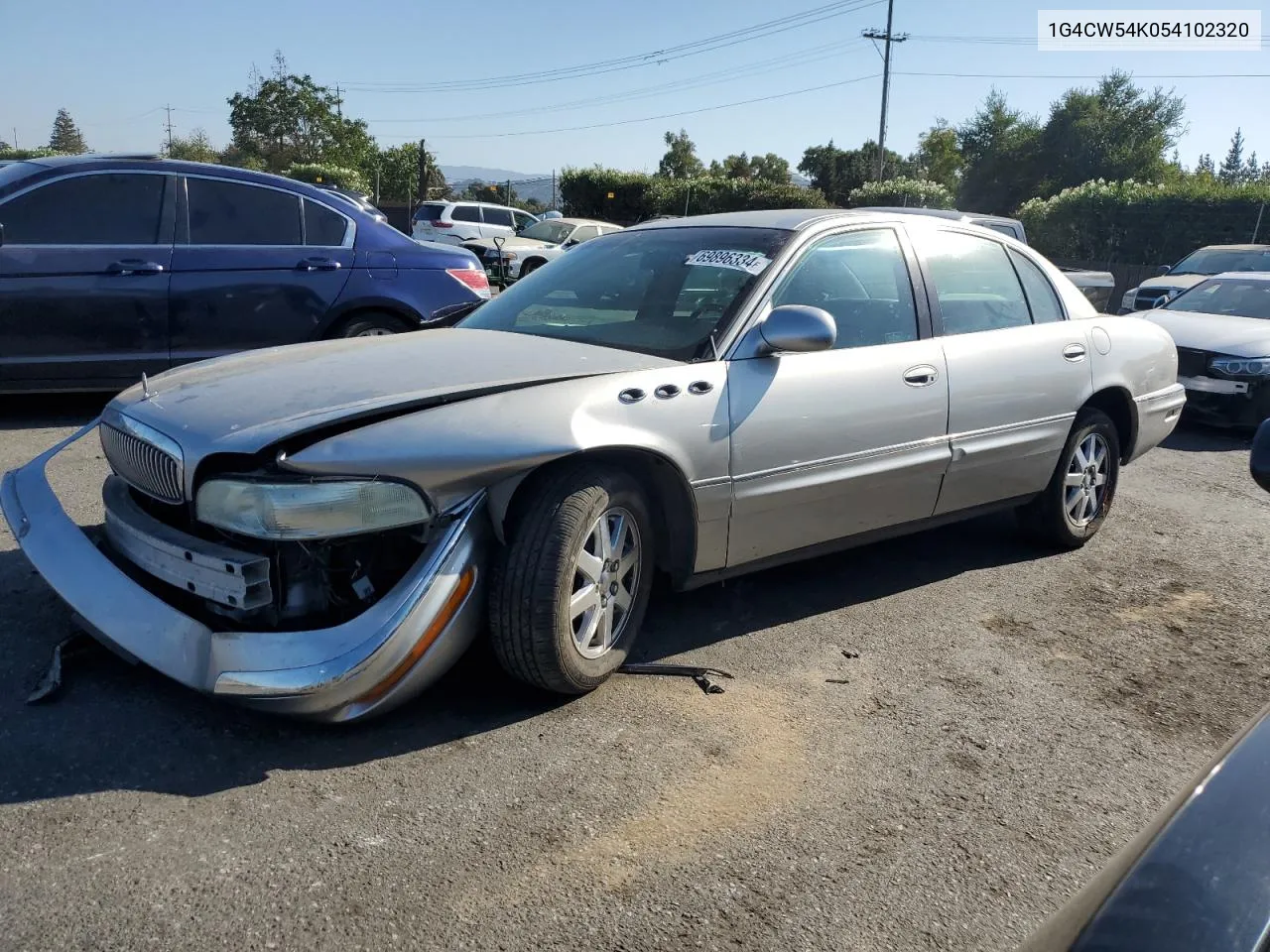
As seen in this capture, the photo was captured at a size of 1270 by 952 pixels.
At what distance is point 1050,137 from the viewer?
2297 inches

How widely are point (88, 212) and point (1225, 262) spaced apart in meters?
13.2

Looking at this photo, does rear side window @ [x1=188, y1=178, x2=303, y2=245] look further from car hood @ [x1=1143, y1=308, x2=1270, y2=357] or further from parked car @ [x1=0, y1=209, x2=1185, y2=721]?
car hood @ [x1=1143, y1=308, x2=1270, y2=357]

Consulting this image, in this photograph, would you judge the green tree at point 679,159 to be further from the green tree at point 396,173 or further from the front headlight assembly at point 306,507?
the front headlight assembly at point 306,507

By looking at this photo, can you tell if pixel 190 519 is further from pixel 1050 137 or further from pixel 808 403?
pixel 1050 137

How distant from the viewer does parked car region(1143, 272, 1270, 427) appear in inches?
329

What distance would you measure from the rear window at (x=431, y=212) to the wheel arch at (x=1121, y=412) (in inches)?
838

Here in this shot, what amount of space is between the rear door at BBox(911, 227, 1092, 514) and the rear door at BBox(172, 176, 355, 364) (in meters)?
4.23

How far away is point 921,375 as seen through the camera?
4133 mm

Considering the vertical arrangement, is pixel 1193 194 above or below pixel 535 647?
above

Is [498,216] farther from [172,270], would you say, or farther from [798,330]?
[798,330]

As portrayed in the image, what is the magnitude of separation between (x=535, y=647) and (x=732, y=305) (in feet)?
4.76

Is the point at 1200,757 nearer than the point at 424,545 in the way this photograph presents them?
No

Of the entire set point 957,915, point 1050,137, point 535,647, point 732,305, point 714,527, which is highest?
point 1050,137

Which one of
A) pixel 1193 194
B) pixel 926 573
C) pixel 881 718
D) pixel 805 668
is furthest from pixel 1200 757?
pixel 1193 194
